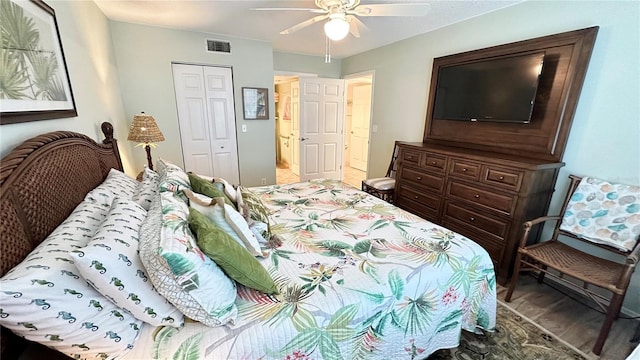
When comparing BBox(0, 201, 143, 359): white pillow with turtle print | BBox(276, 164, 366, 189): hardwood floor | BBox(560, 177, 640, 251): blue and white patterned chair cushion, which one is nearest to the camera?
BBox(0, 201, 143, 359): white pillow with turtle print

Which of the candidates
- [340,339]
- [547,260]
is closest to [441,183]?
[547,260]

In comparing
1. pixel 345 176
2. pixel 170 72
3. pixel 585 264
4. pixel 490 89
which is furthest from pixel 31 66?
pixel 345 176

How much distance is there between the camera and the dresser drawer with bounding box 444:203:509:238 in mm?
2227

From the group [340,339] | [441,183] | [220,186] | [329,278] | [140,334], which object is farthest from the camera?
[441,183]

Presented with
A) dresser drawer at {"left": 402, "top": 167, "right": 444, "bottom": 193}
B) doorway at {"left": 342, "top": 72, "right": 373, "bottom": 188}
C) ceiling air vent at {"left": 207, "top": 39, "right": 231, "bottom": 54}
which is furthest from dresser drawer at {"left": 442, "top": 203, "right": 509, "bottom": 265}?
ceiling air vent at {"left": 207, "top": 39, "right": 231, "bottom": 54}

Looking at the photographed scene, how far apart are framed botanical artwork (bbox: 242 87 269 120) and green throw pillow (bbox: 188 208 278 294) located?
3102mm

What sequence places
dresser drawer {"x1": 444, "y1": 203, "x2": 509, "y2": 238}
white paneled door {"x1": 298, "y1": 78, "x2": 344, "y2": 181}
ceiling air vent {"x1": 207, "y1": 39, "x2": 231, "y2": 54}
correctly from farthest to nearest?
white paneled door {"x1": 298, "y1": 78, "x2": 344, "y2": 181} < ceiling air vent {"x1": 207, "y1": 39, "x2": 231, "y2": 54} < dresser drawer {"x1": 444, "y1": 203, "x2": 509, "y2": 238}

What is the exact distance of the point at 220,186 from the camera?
68.4 inches

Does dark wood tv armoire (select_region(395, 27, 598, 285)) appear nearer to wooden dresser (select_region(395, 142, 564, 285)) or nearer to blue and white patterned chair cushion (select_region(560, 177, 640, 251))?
wooden dresser (select_region(395, 142, 564, 285))

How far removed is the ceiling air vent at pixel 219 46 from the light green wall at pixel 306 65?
37.2 inches

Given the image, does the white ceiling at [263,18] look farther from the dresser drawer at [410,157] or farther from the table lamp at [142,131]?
the dresser drawer at [410,157]

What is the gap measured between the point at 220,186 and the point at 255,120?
2529mm

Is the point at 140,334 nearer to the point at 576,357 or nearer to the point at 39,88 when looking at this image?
the point at 39,88

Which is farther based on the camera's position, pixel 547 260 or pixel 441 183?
pixel 441 183
